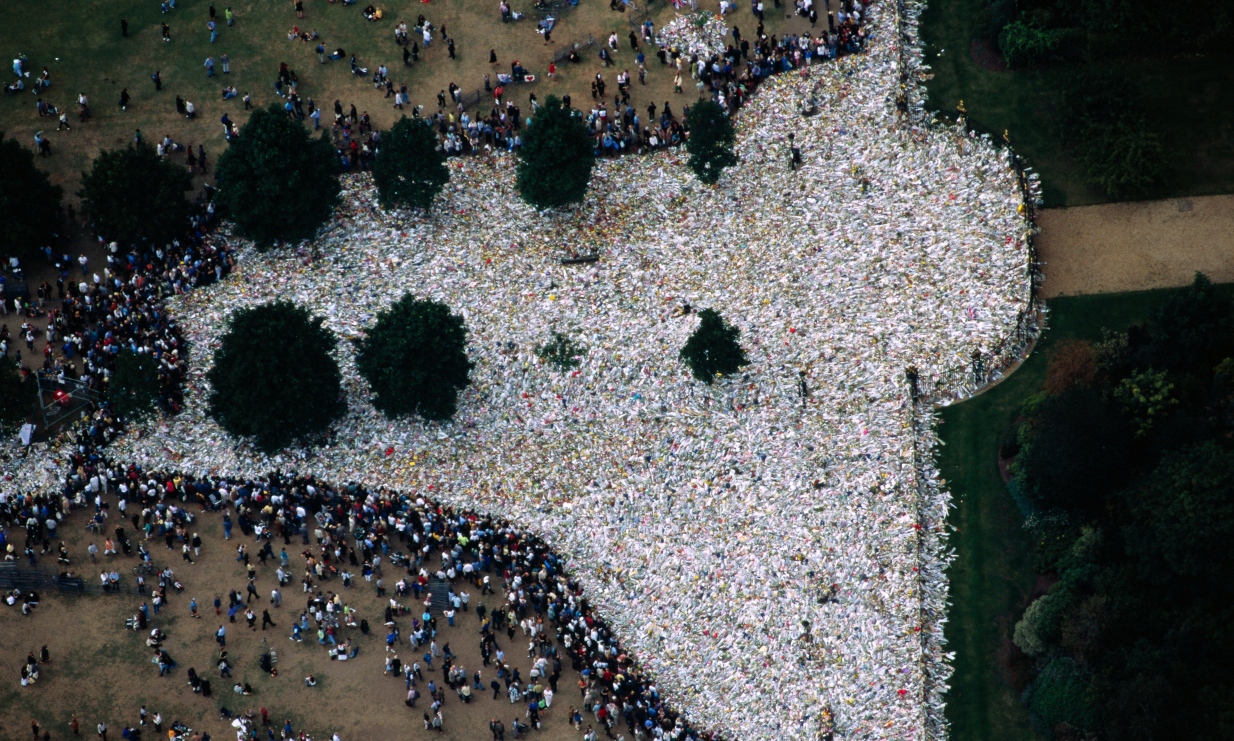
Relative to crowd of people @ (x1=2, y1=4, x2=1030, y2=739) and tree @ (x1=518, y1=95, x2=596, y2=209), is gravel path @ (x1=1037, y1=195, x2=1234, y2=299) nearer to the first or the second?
crowd of people @ (x1=2, y1=4, x2=1030, y2=739)

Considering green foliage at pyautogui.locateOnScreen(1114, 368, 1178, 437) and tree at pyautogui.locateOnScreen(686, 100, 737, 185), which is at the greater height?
tree at pyautogui.locateOnScreen(686, 100, 737, 185)

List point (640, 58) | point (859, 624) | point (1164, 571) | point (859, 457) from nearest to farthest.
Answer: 1. point (1164, 571)
2. point (859, 624)
3. point (859, 457)
4. point (640, 58)

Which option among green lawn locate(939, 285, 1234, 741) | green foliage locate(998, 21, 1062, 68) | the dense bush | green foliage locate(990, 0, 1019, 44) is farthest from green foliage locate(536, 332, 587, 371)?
green foliage locate(990, 0, 1019, 44)

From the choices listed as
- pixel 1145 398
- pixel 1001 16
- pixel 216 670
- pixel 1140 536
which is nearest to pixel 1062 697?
pixel 1140 536

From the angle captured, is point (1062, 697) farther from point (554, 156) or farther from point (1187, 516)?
point (554, 156)

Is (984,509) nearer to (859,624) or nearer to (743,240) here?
(859,624)

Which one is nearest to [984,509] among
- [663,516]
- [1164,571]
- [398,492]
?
[1164,571]
